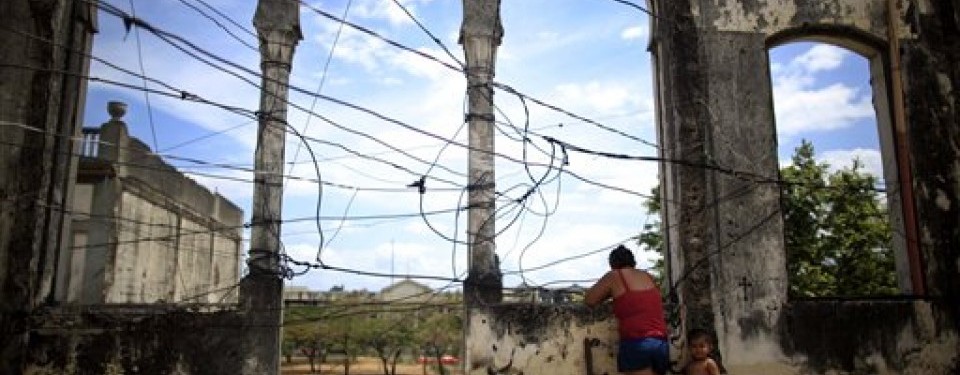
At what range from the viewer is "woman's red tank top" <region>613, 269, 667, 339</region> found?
5.29 m

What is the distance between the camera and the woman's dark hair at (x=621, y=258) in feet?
18.3

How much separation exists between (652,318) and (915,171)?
11.3 feet

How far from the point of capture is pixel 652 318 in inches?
209

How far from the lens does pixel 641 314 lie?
5.30m

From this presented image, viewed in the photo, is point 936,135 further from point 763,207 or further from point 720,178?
point 720,178

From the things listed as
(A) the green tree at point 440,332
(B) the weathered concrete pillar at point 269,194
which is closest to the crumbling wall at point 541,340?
(B) the weathered concrete pillar at point 269,194

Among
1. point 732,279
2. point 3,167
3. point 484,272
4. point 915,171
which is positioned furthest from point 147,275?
point 915,171

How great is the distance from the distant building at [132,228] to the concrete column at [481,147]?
22.3ft

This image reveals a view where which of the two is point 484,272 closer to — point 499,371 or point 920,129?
point 499,371

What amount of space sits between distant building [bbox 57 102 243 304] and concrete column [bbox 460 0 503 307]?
268 inches

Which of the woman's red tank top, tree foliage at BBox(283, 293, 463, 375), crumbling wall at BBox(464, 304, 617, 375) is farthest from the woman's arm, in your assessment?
tree foliage at BBox(283, 293, 463, 375)

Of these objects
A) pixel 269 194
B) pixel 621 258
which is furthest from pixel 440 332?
pixel 621 258

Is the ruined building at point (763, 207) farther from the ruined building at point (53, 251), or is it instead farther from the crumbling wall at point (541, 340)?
the ruined building at point (53, 251)

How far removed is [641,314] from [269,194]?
11.2ft
